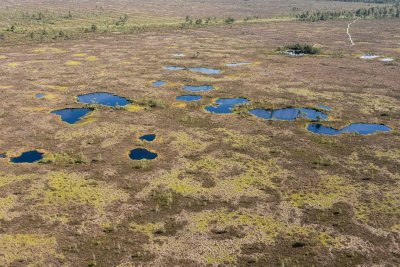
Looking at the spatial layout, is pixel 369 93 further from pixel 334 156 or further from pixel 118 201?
pixel 118 201

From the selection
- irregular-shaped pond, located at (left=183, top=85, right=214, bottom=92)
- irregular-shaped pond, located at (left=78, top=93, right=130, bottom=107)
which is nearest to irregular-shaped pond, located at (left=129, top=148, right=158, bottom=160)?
irregular-shaped pond, located at (left=78, top=93, right=130, bottom=107)

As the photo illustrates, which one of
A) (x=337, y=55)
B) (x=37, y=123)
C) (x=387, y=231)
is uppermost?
(x=337, y=55)

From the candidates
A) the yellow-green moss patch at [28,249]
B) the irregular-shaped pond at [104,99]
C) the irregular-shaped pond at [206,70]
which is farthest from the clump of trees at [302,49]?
the yellow-green moss patch at [28,249]

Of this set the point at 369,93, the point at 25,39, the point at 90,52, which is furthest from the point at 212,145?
the point at 25,39

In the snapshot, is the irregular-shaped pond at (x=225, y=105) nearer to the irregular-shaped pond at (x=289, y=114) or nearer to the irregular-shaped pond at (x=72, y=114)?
the irregular-shaped pond at (x=289, y=114)

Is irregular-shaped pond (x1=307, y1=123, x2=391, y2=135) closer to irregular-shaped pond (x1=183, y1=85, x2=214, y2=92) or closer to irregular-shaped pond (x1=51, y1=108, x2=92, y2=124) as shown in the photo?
irregular-shaped pond (x1=183, y1=85, x2=214, y2=92)

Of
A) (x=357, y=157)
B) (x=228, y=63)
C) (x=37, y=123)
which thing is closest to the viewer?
(x=357, y=157)
